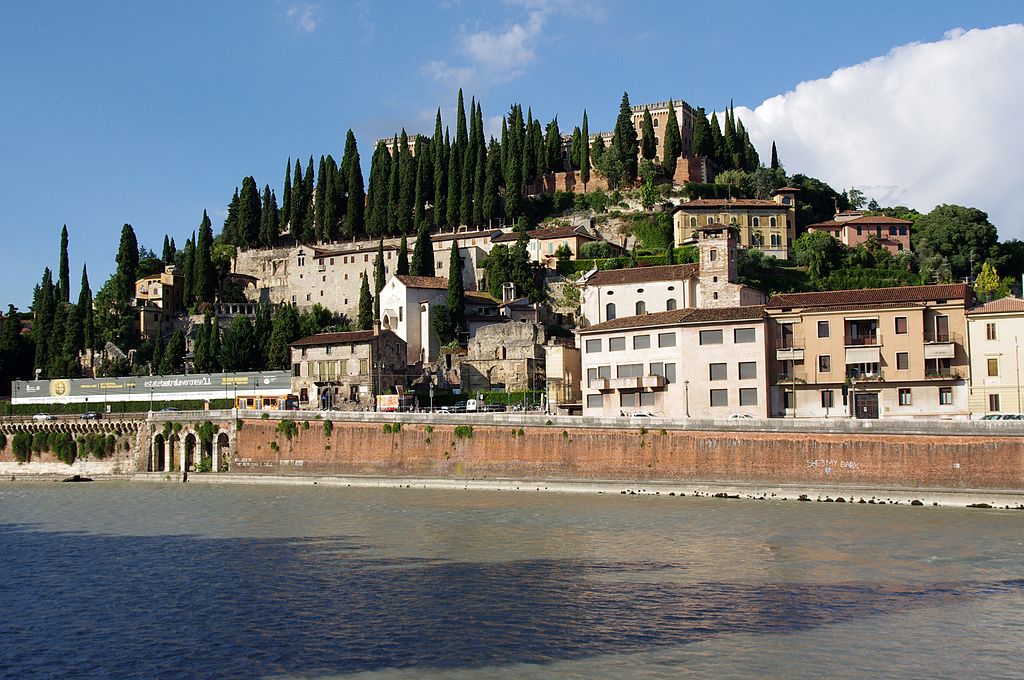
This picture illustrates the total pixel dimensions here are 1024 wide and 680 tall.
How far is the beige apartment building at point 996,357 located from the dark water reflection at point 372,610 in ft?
76.3

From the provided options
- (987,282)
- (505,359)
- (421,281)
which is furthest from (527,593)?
(987,282)

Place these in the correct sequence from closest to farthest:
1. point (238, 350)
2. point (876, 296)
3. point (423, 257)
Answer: point (876, 296) → point (238, 350) → point (423, 257)

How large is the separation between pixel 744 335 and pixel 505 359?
76.5 ft

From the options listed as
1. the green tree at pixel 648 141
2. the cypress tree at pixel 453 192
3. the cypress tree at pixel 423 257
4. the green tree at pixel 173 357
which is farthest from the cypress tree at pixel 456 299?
the green tree at pixel 648 141

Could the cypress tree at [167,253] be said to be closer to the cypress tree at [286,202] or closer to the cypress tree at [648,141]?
the cypress tree at [286,202]

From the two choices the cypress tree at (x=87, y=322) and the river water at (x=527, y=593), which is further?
the cypress tree at (x=87, y=322)

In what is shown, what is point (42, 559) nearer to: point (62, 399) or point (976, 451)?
point (976, 451)

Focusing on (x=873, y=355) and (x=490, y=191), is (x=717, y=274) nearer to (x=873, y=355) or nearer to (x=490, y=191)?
(x=873, y=355)

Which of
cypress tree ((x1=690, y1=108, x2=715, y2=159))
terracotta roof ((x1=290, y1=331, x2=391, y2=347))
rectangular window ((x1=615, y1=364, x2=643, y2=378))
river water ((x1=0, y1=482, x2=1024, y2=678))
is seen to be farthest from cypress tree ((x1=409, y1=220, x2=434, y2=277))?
river water ((x1=0, y1=482, x2=1024, y2=678))

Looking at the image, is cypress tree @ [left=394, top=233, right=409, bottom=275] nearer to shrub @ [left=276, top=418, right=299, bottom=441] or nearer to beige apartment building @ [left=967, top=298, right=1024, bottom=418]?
shrub @ [left=276, top=418, right=299, bottom=441]

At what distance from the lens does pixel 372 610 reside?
79.3 feet

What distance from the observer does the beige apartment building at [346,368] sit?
67.0 meters

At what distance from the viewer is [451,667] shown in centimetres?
1969

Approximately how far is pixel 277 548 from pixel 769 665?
1886 cm
